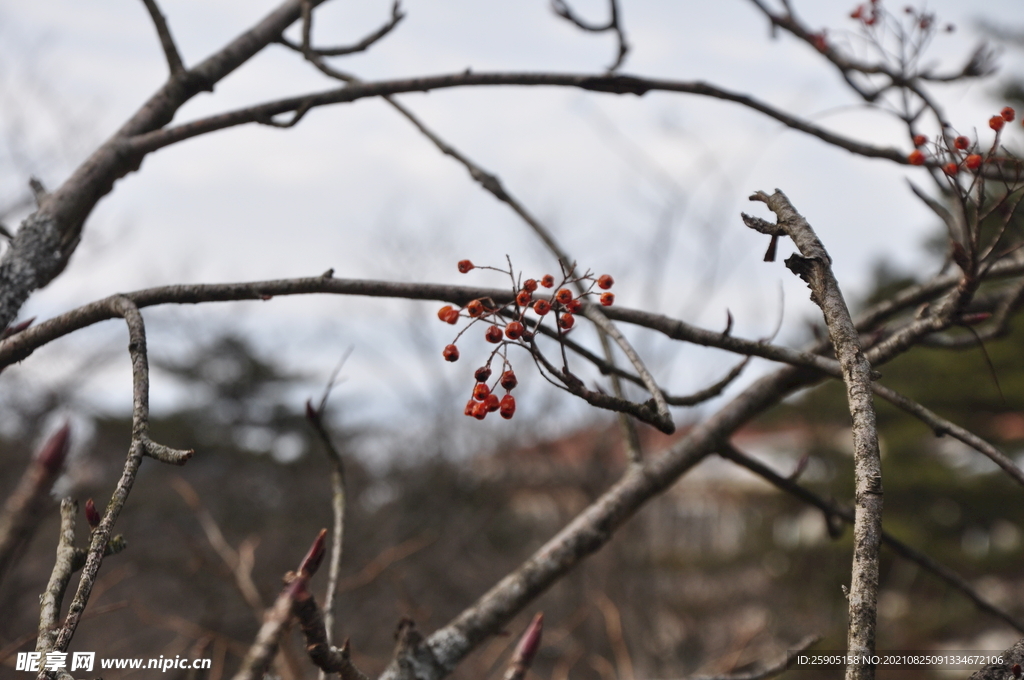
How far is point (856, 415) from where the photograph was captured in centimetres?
89

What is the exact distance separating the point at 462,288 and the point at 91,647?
6163mm

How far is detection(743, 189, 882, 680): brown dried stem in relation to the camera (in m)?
0.80

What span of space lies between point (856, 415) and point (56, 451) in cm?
98

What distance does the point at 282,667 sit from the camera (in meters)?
2.02

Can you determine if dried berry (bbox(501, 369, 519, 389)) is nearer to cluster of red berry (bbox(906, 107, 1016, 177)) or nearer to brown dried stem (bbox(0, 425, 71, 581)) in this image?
brown dried stem (bbox(0, 425, 71, 581))

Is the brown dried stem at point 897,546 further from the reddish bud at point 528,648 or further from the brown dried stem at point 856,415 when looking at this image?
the brown dried stem at point 856,415

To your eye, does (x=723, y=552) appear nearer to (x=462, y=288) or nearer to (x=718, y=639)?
(x=718, y=639)

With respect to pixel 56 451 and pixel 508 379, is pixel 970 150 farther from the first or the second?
pixel 56 451

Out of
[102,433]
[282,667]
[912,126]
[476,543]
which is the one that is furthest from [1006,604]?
[102,433]

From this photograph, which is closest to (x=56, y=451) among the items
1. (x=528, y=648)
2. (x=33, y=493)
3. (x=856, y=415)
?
(x=33, y=493)

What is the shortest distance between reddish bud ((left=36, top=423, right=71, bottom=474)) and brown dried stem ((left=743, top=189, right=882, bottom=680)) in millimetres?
927

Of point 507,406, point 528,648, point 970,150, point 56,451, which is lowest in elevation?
point 528,648

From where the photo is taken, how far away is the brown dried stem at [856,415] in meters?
0.80

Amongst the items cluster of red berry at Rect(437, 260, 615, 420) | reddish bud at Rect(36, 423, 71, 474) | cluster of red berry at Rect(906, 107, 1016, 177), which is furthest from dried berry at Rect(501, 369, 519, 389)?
cluster of red berry at Rect(906, 107, 1016, 177)
